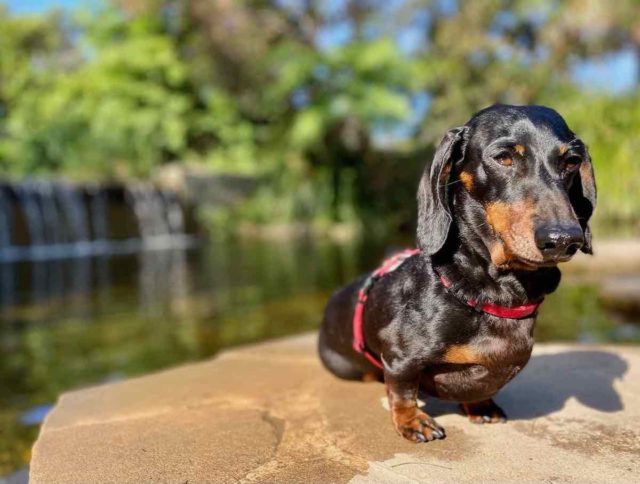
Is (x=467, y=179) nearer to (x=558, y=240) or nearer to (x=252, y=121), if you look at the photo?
(x=558, y=240)

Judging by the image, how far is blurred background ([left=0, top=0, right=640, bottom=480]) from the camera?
14825 millimetres

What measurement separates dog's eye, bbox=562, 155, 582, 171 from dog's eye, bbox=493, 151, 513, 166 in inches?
6.4

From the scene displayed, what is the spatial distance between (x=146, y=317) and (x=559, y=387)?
503 centimetres

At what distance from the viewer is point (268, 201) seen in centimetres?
1908

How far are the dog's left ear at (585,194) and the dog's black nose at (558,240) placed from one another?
13.6 inches

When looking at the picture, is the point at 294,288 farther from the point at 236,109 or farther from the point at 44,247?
the point at 236,109

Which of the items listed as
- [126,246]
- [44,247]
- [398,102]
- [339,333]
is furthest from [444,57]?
[339,333]

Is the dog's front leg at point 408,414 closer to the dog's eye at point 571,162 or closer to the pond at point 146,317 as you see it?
the dog's eye at point 571,162

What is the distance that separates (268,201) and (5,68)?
39.8 ft

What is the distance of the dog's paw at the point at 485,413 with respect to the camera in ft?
7.82

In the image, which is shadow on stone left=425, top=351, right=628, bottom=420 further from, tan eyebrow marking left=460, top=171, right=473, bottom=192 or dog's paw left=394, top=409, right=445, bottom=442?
tan eyebrow marking left=460, top=171, right=473, bottom=192

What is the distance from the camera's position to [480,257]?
6.66 feet

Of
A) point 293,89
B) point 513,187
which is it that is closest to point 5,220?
point 293,89

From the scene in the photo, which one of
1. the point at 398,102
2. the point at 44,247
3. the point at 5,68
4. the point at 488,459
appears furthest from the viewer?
the point at 5,68
